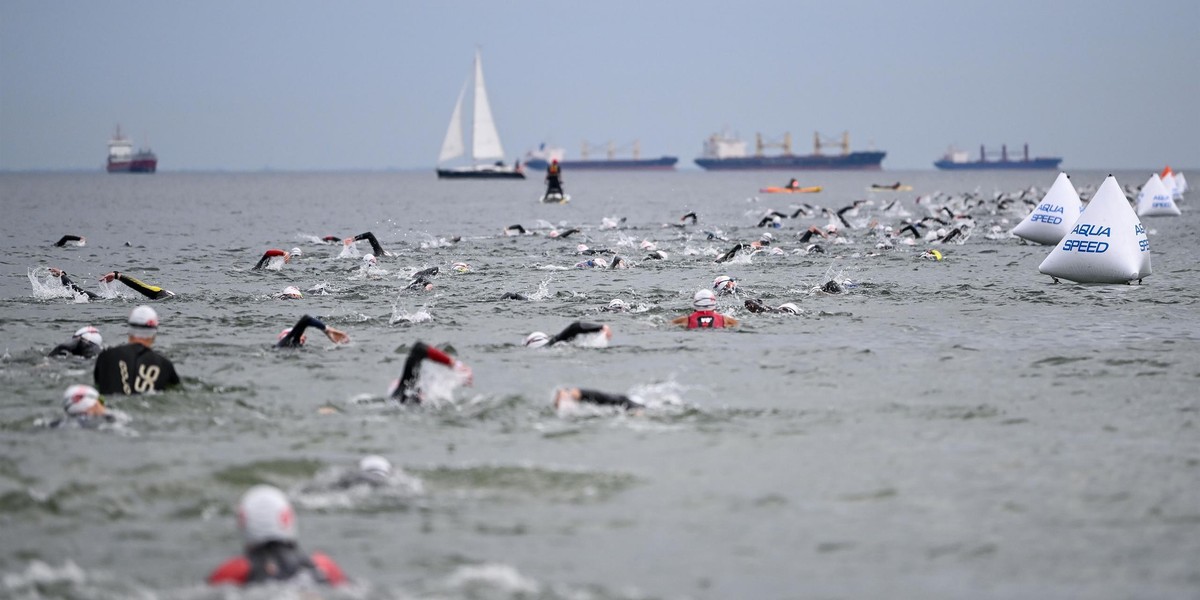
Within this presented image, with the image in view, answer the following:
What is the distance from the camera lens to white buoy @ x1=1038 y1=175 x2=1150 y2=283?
2478 centimetres

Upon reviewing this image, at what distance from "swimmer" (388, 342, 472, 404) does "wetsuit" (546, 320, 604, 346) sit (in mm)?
3706

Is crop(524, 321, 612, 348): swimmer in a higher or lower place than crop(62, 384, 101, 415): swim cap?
lower

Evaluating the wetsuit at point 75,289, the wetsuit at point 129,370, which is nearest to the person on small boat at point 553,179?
the wetsuit at point 75,289

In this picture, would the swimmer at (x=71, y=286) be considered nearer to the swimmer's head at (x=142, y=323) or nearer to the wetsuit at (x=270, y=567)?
the swimmer's head at (x=142, y=323)

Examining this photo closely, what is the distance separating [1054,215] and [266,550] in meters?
31.1

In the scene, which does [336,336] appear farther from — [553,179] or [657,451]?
[553,179]

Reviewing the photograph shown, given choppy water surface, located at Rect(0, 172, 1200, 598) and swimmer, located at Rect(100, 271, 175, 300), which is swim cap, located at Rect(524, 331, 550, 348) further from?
swimmer, located at Rect(100, 271, 175, 300)

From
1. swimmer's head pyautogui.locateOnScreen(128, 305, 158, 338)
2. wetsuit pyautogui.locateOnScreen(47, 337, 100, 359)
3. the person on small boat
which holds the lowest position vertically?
wetsuit pyautogui.locateOnScreen(47, 337, 100, 359)

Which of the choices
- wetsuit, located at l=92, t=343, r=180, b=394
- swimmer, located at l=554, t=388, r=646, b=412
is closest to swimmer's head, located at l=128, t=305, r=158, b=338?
wetsuit, located at l=92, t=343, r=180, b=394

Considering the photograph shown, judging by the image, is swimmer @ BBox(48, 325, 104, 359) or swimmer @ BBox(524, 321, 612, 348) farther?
swimmer @ BBox(524, 321, 612, 348)

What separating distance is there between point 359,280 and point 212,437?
52.5 ft

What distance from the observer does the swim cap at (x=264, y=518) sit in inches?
307

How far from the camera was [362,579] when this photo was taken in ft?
28.0

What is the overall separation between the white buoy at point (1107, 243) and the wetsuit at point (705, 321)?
8.87 metres
